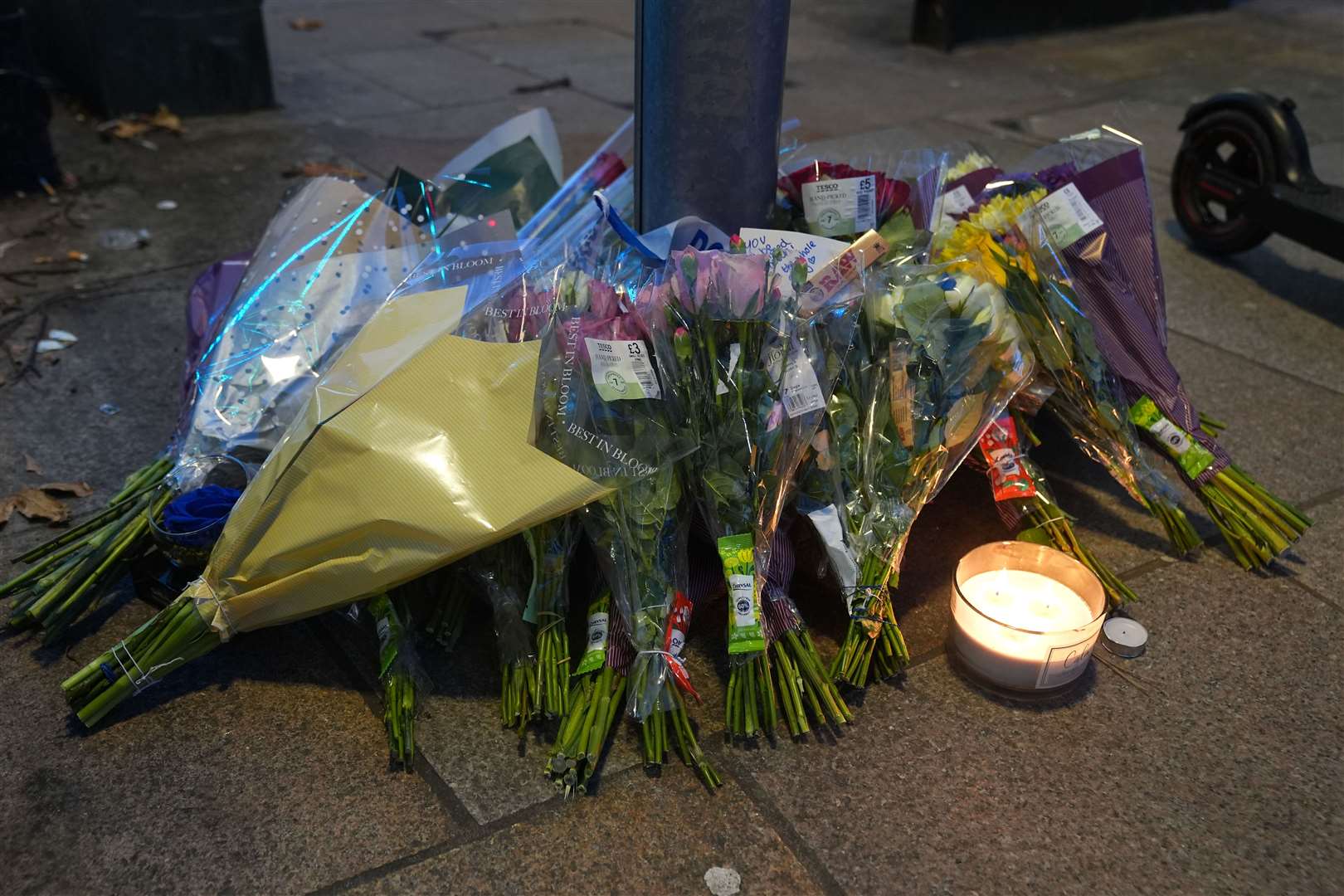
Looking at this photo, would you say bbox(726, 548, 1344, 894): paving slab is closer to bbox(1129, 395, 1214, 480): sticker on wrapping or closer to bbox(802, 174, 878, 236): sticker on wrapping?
bbox(1129, 395, 1214, 480): sticker on wrapping

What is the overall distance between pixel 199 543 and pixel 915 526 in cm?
185

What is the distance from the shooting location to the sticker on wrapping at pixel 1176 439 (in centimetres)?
304

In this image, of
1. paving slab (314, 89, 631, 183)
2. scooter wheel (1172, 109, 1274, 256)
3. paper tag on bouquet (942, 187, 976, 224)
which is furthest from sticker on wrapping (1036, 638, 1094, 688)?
paving slab (314, 89, 631, 183)

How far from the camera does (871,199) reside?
9.98ft

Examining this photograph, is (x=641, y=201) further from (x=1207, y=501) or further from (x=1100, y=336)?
(x=1207, y=501)

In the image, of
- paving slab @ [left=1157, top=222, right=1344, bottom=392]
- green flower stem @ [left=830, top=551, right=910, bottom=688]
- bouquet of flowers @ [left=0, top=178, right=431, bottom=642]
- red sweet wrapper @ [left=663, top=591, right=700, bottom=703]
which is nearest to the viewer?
red sweet wrapper @ [left=663, top=591, right=700, bottom=703]

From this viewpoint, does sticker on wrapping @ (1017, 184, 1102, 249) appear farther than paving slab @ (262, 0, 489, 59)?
No

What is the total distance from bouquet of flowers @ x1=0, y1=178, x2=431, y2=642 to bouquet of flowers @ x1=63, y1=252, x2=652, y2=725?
0.23 m

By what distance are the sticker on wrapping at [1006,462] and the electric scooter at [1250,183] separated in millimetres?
2139

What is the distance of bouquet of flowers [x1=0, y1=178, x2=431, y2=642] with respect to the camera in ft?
8.77

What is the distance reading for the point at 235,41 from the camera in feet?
21.4

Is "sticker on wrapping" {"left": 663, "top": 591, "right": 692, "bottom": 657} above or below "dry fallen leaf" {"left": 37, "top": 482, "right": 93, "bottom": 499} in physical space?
above

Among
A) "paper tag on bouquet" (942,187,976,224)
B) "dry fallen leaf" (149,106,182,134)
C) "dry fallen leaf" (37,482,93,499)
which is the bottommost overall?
"dry fallen leaf" (37,482,93,499)

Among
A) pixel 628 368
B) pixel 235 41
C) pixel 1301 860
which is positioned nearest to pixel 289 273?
pixel 628 368
